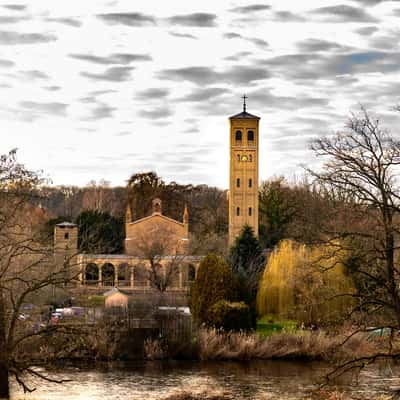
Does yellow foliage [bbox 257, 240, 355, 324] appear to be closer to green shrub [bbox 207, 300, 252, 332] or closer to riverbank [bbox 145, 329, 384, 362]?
riverbank [bbox 145, 329, 384, 362]

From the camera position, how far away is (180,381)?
27.0 m

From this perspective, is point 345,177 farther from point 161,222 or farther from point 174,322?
point 161,222

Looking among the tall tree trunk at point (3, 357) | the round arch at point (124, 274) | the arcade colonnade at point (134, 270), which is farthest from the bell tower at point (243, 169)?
the tall tree trunk at point (3, 357)

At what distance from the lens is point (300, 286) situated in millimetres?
39219

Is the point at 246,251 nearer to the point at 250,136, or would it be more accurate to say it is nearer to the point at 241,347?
the point at 241,347

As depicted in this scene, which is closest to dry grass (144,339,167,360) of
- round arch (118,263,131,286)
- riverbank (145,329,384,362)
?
riverbank (145,329,384,362)

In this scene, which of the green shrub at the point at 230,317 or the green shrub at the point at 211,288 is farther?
the green shrub at the point at 211,288

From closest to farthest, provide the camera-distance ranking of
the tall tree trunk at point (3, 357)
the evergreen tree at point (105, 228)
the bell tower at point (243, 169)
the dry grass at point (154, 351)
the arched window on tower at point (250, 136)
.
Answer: the tall tree trunk at point (3, 357) → the dry grass at point (154, 351) → the evergreen tree at point (105, 228) → the bell tower at point (243, 169) → the arched window on tower at point (250, 136)

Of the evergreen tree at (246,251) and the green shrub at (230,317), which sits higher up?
the evergreen tree at (246,251)

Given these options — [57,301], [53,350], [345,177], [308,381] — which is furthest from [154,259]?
[345,177]

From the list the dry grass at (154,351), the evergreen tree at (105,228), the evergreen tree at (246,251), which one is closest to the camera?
the dry grass at (154,351)

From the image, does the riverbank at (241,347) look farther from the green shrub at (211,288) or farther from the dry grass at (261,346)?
the green shrub at (211,288)

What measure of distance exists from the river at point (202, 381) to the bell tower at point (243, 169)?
Result: 128 ft

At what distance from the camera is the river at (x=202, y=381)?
24188 millimetres
